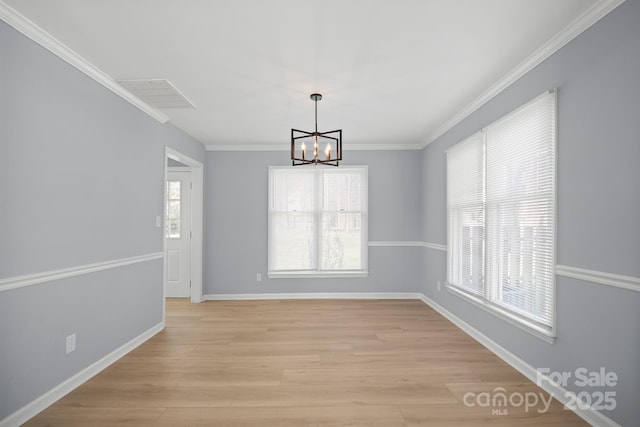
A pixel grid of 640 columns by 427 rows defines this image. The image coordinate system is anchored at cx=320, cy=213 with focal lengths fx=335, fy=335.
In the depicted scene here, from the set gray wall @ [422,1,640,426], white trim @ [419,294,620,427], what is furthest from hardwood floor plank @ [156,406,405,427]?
gray wall @ [422,1,640,426]

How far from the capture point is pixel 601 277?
6.76 ft

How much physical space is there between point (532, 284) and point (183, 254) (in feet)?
16.4

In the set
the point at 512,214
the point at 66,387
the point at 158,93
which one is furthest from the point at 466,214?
the point at 66,387

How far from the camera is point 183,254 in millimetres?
5684

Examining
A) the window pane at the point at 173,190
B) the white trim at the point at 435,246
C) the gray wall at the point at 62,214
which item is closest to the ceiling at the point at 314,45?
the gray wall at the point at 62,214

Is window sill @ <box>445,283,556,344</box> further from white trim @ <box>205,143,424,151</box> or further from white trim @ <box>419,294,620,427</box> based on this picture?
white trim @ <box>205,143,424,151</box>

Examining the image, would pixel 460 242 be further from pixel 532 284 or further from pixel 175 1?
pixel 175 1

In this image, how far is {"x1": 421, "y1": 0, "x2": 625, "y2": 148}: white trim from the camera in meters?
2.05

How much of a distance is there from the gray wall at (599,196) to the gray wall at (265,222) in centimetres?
297

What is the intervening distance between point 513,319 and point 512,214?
0.91m

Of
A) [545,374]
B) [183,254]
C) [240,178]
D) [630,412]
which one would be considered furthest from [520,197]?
[183,254]

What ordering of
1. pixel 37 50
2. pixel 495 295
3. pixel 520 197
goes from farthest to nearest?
pixel 495 295, pixel 520 197, pixel 37 50

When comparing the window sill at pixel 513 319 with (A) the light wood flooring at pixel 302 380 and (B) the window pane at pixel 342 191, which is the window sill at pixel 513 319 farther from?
(B) the window pane at pixel 342 191

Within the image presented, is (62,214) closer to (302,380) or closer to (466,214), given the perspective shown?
(302,380)
